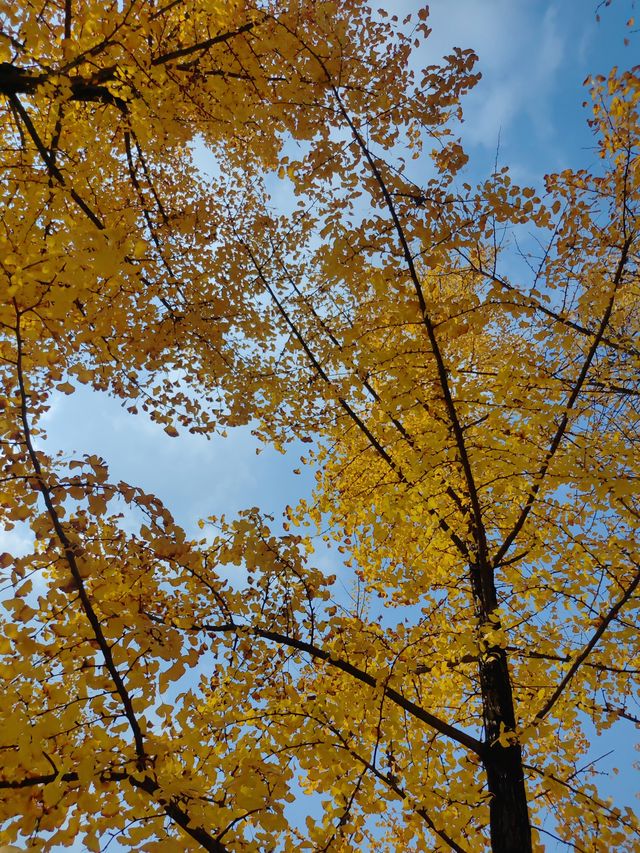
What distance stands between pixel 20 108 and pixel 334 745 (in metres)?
5.16

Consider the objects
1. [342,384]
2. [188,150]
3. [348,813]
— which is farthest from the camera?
[188,150]

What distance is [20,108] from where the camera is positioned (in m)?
3.87

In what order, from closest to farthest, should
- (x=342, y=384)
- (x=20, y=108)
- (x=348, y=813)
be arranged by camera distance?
(x=348, y=813) → (x=20, y=108) → (x=342, y=384)

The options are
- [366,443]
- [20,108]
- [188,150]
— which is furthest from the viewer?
[188,150]

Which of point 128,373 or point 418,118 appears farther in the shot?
point 128,373

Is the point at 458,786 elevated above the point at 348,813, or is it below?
above

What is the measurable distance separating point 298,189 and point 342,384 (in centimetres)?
179

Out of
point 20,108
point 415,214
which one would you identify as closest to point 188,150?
point 20,108

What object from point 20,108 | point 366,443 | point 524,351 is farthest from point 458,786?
point 20,108

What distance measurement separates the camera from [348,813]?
275cm

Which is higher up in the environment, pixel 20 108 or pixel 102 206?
pixel 102 206

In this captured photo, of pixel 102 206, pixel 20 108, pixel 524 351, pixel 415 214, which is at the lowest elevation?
pixel 415 214

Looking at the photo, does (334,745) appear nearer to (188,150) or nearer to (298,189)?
(298,189)

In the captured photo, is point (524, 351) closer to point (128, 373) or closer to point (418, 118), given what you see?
point (418, 118)
